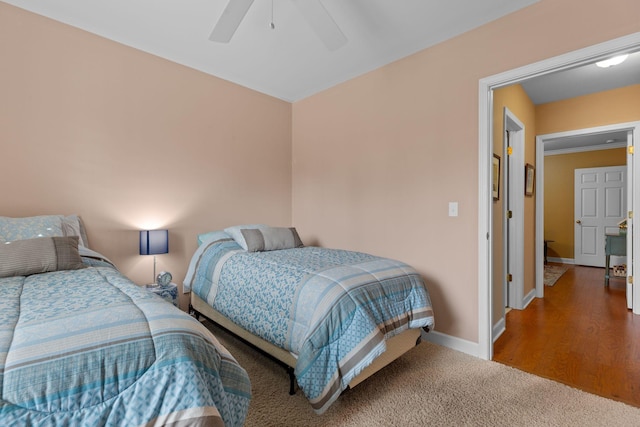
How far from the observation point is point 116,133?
8.64 ft

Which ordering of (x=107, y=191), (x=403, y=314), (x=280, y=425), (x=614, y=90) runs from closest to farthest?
(x=280, y=425), (x=403, y=314), (x=107, y=191), (x=614, y=90)

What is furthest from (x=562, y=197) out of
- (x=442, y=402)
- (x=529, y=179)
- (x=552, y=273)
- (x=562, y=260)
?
(x=442, y=402)

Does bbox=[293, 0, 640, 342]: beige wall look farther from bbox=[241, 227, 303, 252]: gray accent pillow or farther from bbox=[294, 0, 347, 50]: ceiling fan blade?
bbox=[294, 0, 347, 50]: ceiling fan blade

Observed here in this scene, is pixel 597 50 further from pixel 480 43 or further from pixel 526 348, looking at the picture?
pixel 526 348

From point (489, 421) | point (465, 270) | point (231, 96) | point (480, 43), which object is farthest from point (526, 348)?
point (231, 96)

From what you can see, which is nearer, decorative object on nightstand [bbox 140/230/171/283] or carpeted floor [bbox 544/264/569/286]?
decorative object on nightstand [bbox 140/230/171/283]

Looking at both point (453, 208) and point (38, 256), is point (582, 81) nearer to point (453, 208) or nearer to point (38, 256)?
point (453, 208)

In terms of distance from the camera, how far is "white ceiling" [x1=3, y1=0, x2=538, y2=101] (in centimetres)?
219

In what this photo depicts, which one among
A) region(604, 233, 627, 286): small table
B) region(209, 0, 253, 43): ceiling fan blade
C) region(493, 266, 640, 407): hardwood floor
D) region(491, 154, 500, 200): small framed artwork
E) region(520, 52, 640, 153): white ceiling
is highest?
region(520, 52, 640, 153): white ceiling

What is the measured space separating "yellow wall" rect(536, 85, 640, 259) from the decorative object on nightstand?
184 inches

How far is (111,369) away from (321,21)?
6.63 ft

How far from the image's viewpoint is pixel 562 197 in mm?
6316

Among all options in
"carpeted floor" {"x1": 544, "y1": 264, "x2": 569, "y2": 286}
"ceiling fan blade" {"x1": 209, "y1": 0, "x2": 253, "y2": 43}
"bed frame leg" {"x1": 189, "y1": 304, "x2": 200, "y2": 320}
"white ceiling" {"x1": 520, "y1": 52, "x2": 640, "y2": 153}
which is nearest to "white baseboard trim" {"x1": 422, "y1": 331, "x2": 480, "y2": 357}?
"bed frame leg" {"x1": 189, "y1": 304, "x2": 200, "y2": 320}

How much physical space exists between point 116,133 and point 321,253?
207cm
